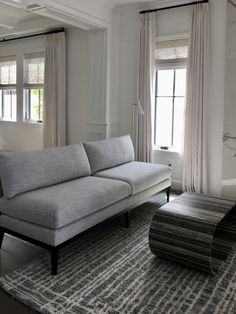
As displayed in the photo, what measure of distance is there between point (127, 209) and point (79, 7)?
2887 mm

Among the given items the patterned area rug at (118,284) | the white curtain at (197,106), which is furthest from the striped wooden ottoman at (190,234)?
the white curtain at (197,106)

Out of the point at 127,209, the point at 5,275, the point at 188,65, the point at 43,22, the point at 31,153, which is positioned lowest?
the point at 5,275

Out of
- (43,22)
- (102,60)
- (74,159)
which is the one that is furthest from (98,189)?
(43,22)

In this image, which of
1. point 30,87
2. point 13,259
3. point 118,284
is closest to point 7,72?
point 30,87

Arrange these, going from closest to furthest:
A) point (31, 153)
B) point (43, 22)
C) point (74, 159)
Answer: point (31, 153) → point (74, 159) → point (43, 22)

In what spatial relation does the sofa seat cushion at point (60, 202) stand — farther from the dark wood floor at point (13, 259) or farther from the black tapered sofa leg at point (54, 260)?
the dark wood floor at point (13, 259)

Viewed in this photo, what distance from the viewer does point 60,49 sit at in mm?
5684

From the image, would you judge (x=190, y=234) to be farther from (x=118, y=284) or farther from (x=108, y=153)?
(x=108, y=153)

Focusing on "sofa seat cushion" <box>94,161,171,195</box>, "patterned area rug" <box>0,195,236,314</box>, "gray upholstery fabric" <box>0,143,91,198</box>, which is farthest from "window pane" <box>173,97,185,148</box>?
"patterned area rug" <box>0,195,236,314</box>

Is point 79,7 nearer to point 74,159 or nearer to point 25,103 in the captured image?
point 74,159

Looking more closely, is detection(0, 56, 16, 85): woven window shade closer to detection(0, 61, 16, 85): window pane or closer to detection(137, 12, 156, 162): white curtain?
detection(0, 61, 16, 85): window pane

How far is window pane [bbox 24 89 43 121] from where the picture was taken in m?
6.48

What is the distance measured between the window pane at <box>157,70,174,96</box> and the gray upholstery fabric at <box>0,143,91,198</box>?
2.11m

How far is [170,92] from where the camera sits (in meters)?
4.83
